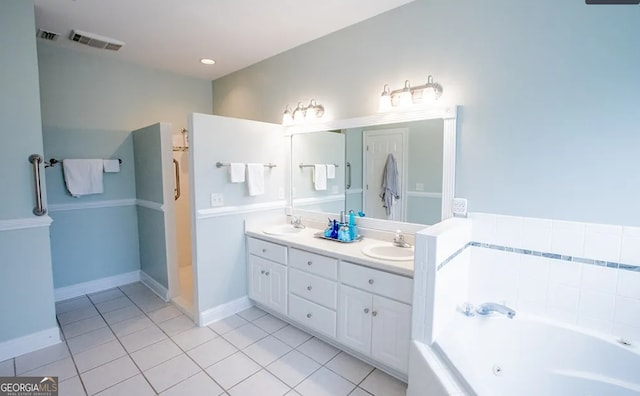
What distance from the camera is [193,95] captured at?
161 inches

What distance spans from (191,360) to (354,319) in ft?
4.16

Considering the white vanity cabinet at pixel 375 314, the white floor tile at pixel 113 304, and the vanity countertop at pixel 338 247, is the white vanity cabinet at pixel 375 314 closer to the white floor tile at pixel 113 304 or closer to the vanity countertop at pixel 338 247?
the vanity countertop at pixel 338 247

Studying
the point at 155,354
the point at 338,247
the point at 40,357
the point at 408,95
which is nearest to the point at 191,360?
the point at 155,354

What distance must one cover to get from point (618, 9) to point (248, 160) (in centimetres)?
272

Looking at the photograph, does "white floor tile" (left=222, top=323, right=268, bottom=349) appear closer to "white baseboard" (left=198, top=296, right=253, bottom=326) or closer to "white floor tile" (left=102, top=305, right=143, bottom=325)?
"white baseboard" (left=198, top=296, right=253, bottom=326)

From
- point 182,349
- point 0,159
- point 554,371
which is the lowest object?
point 182,349

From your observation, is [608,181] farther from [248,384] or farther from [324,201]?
[248,384]

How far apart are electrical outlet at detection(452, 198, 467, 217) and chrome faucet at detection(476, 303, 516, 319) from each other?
603 mm

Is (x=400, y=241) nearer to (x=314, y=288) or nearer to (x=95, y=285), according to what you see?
(x=314, y=288)

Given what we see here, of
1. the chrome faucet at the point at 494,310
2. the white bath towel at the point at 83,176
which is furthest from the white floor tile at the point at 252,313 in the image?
the white bath towel at the point at 83,176

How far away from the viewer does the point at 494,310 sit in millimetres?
1779

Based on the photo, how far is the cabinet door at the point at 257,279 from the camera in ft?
9.12

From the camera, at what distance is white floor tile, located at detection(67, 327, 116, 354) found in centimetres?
232

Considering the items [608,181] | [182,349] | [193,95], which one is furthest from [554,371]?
[193,95]
